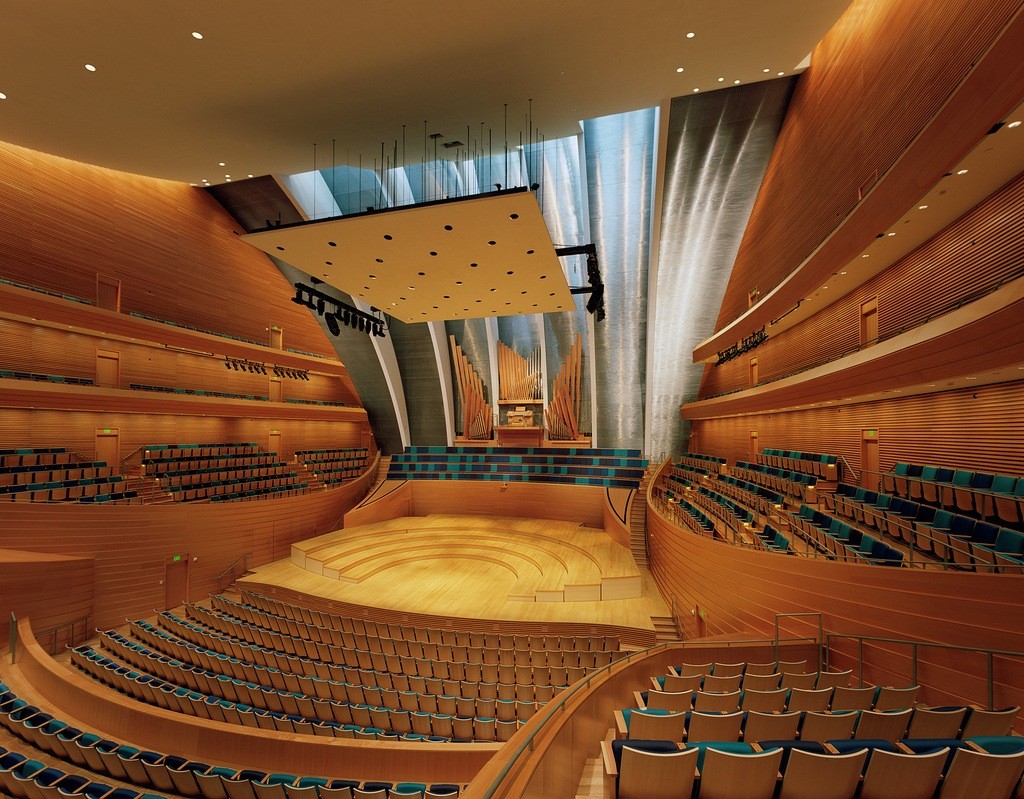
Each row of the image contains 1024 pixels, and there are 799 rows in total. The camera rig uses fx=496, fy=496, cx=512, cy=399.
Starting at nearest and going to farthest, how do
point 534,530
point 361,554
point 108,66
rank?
1. point 108,66
2. point 361,554
3. point 534,530

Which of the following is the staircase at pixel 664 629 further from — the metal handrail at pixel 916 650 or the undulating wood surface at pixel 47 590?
the undulating wood surface at pixel 47 590

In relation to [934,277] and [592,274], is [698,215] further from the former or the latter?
[934,277]

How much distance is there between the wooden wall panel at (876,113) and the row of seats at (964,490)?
9.55 ft

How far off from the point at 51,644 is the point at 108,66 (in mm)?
8116

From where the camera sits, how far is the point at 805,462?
339 inches

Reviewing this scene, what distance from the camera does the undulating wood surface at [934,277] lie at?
5113 mm

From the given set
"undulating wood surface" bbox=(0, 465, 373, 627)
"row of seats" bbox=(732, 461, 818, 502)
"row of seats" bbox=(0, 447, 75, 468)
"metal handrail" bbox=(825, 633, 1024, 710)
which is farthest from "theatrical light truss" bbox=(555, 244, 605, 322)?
"row of seats" bbox=(0, 447, 75, 468)

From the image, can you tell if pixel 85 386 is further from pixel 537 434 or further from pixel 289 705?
pixel 537 434

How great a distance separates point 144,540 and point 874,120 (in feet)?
43.6

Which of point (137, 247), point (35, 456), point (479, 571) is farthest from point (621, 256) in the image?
point (35, 456)

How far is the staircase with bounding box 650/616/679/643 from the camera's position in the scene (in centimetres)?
724

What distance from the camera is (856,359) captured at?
6.30m

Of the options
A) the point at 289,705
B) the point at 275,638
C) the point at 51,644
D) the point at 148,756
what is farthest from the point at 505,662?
the point at 51,644

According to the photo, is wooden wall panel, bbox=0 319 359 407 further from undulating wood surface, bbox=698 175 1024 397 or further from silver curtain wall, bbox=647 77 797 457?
undulating wood surface, bbox=698 175 1024 397
